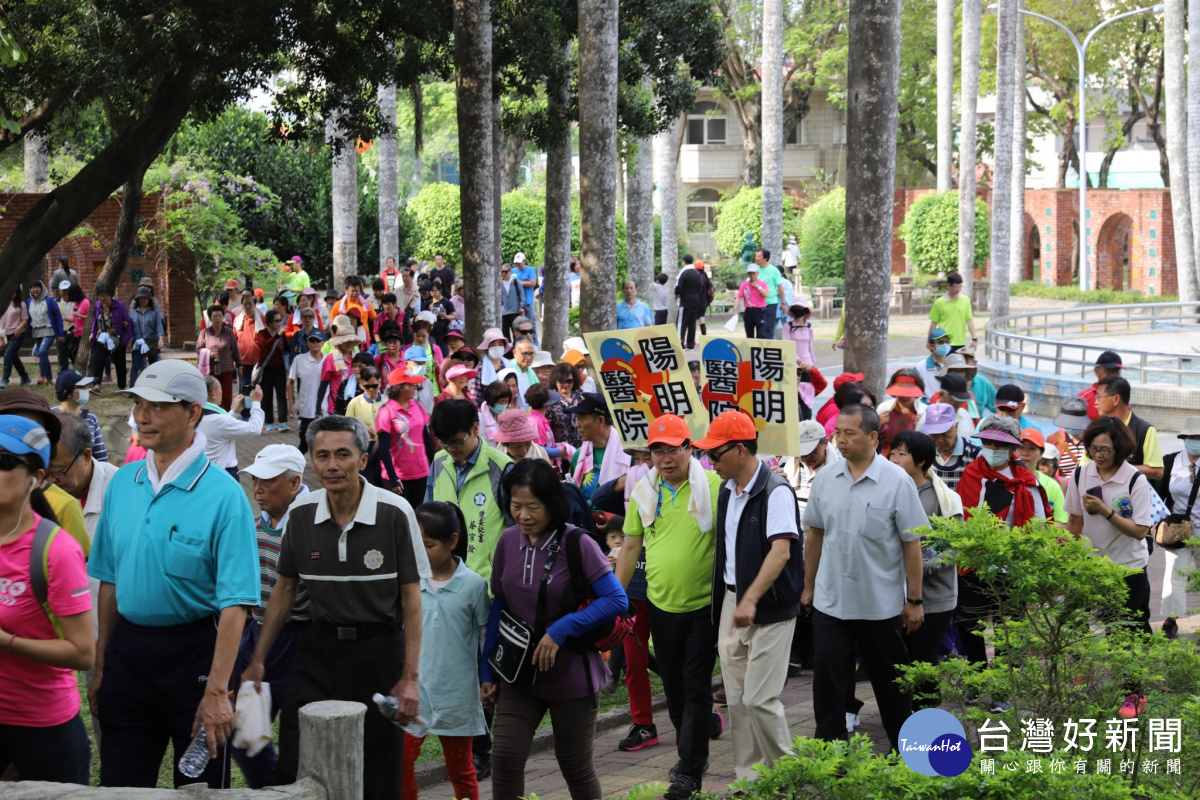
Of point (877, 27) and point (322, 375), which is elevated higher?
point (877, 27)

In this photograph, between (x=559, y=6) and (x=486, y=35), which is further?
(x=559, y=6)

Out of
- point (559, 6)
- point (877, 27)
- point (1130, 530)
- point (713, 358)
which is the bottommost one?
point (1130, 530)

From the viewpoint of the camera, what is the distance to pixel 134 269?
965 inches

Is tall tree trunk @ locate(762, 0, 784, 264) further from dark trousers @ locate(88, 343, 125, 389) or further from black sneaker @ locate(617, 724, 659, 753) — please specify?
black sneaker @ locate(617, 724, 659, 753)

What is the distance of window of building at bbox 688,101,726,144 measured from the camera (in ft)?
199

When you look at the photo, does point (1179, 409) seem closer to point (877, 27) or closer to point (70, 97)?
point (877, 27)

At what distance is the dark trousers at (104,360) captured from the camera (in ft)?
62.9

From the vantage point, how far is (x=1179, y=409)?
18406 millimetres

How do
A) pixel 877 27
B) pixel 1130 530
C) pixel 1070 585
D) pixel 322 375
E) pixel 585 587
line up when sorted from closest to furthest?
pixel 1070 585
pixel 585 587
pixel 1130 530
pixel 877 27
pixel 322 375

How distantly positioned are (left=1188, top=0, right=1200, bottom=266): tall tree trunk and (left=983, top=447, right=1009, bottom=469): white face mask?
26.4 metres

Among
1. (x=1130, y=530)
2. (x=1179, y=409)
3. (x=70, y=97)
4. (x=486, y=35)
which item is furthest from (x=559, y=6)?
(x=1130, y=530)

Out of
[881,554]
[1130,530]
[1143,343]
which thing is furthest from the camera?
[1143,343]

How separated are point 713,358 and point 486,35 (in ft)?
23.5

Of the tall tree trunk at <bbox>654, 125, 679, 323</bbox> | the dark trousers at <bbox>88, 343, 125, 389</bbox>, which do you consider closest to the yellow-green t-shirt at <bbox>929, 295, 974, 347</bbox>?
the dark trousers at <bbox>88, 343, 125, 389</bbox>
